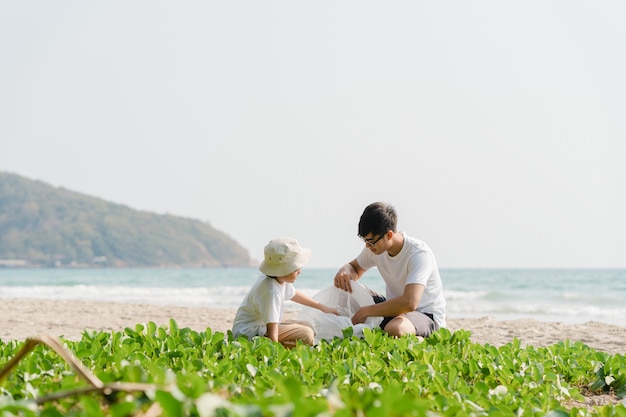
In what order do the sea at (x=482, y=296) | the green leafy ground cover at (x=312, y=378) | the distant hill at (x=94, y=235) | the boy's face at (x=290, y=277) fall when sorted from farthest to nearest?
the distant hill at (x=94, y=235), the sea at (x=482, y=296), the boy's face at (x=290, y=277), the green leafy ground cover at (x=312, y=378)

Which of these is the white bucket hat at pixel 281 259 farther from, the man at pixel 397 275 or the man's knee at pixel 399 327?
the man's knee at pixel 399 327

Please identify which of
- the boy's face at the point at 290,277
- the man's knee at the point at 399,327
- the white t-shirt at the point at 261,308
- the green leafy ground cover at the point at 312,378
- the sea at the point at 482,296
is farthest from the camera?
the sea at the point at 482,296

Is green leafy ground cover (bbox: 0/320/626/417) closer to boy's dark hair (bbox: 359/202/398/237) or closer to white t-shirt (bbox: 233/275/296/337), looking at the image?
white t-shirt (bbox: 233/275/296/337)

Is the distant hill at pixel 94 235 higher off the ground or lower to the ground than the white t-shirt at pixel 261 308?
higher

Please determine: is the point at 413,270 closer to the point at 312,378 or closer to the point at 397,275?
the point at 397,275

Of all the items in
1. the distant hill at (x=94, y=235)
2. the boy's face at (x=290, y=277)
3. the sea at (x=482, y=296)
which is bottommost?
the sea at (x=482, y=296)

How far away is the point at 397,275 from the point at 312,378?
338 centimetres

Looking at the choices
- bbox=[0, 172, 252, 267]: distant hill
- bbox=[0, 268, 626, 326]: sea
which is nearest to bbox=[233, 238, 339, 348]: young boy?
bbox=[0, 268, 626, 326]: sea

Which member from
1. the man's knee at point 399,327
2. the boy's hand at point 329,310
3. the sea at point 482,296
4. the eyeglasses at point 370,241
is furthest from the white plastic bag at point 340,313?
the sea at point 482,296

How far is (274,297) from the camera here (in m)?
6.28

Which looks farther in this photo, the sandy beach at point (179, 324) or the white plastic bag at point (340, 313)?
the sandy beach at point (179, 324)

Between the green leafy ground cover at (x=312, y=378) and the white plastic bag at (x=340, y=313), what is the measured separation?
0.91 meters

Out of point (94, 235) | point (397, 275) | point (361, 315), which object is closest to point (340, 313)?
point (361, 315)

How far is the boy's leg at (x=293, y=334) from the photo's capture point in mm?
6699
